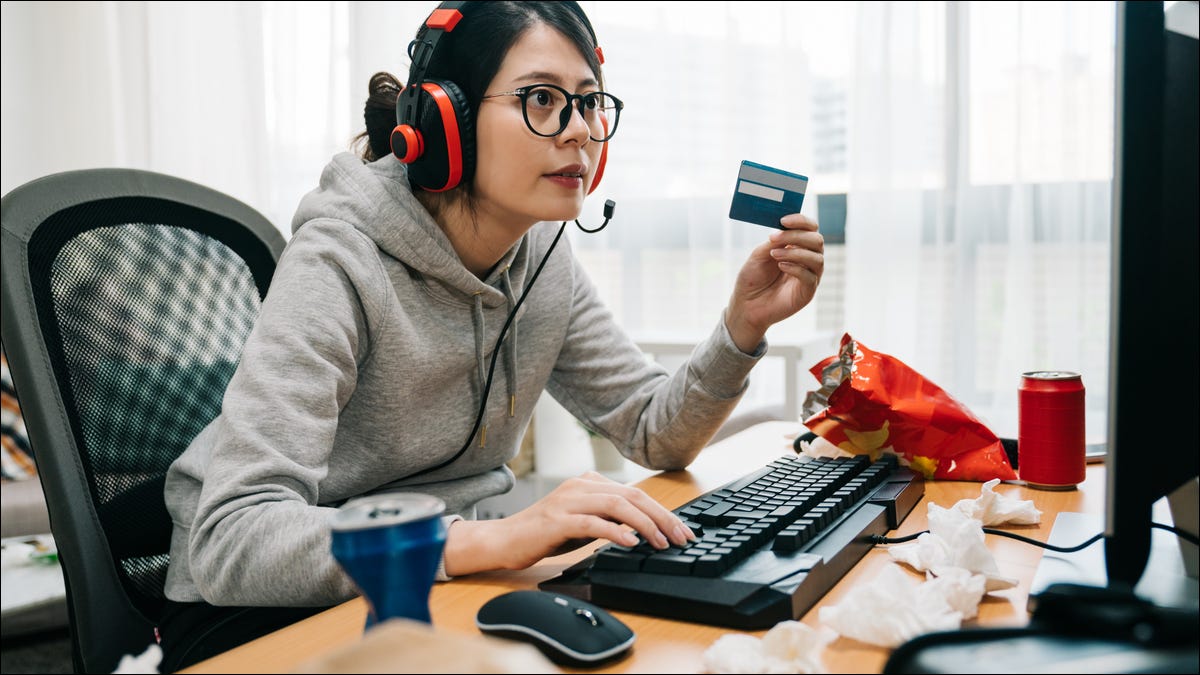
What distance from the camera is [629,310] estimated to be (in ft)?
8.86

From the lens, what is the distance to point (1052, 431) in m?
0.96

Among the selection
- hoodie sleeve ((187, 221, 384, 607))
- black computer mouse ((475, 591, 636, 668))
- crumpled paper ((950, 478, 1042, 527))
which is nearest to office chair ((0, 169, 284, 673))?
hoodie sleeve ((187, 221, 384, 607))

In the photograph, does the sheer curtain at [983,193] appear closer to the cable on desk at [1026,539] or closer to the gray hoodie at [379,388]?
the gray hoodie at [379,388]

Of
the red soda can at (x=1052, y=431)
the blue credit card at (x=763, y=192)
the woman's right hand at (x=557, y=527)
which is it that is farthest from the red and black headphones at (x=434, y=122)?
the red soda can at (x=1052, y=431)

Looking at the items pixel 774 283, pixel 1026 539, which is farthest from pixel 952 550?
pixel 774 283

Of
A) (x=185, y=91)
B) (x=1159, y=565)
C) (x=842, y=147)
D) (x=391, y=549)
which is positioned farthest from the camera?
(x=185, y=91)

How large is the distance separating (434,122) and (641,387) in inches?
17.7

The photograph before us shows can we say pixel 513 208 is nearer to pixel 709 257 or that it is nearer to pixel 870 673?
pixel 870 673

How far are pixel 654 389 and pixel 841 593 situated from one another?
1.87ft

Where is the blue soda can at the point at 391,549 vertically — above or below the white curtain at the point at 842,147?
below

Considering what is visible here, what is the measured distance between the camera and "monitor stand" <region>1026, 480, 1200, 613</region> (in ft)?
2.02

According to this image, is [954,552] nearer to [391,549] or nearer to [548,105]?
[391,549]

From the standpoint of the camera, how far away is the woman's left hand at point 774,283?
105 centimetres

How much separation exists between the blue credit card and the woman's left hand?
0.20 feet
